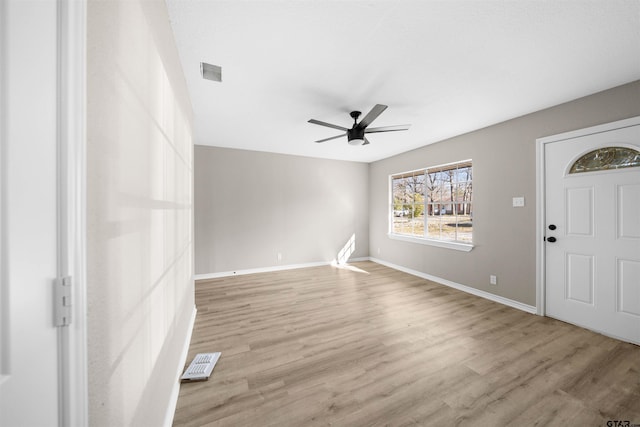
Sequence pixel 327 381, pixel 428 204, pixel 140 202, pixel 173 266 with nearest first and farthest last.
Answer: pixel 140 202 → pixel 173 266 → pixel 327 381 → pixel 428 204

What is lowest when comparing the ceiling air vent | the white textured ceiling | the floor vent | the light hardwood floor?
the light hardwood floor

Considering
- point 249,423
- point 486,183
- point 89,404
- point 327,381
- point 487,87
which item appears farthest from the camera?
point 486,183

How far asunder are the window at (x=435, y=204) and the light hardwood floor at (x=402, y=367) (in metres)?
1.34

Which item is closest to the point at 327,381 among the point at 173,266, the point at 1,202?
the point at 173,266

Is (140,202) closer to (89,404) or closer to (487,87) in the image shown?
(89,404)

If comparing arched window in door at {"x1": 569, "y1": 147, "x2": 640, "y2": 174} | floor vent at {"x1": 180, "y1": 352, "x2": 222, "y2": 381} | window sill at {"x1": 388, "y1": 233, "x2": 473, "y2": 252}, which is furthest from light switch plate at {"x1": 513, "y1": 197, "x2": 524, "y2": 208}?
floor vent at {"x1": 180, "y1": 352, "x2": 222, "y2": 381}

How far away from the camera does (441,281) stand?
161 inches

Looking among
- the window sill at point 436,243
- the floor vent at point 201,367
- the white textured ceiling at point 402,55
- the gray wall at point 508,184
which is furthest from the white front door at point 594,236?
the floor vent at point 201,367

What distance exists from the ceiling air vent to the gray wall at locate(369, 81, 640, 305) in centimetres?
363

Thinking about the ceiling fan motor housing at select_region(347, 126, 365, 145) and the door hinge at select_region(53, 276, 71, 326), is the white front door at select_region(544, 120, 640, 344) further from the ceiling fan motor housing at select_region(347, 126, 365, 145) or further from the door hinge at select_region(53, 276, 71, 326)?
the door hinge at select_region(53, 276, 71, 326)

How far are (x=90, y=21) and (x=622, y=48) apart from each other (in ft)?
10.8

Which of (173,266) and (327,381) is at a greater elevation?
(173,266)

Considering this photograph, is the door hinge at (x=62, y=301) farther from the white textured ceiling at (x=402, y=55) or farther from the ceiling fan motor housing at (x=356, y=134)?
the ceiling fan motor housing at (x=356, y=134)

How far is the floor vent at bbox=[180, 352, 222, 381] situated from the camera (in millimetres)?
1778
